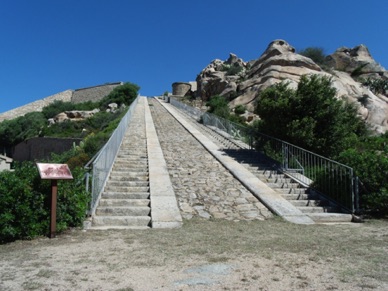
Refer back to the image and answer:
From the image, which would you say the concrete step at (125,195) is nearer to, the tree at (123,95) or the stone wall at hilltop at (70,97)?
the tree at (123,95)

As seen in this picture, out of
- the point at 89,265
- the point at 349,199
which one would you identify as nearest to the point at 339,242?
the point at 349,199

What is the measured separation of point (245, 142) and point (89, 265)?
13627mm

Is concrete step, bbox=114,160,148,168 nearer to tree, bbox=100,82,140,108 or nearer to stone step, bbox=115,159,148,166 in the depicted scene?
stone step, bbox=115,159,148,166

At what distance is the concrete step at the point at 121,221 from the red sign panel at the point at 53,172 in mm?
1362

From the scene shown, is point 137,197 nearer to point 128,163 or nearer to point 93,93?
point 128,163

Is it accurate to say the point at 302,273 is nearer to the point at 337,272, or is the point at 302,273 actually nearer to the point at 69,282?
the point at 337,272

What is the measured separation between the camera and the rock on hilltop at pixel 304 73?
3253cm

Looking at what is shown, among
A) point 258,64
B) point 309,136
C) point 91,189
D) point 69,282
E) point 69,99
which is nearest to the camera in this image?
point 69,282

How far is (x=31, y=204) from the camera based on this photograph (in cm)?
661

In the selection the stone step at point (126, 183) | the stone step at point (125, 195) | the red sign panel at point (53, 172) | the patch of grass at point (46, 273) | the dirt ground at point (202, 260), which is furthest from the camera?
the stone step at point (126, 183)

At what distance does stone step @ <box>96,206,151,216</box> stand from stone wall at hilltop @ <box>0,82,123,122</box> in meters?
61.2

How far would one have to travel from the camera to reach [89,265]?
501 centimetres

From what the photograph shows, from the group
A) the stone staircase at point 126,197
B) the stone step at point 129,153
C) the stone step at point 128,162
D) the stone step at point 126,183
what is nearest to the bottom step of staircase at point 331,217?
the stone staircase at point 126,197

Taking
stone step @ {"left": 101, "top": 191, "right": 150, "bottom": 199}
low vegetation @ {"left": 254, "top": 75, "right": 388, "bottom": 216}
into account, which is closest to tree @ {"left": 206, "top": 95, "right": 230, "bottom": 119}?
low vegetation @ {"left": 254, "top": 75, "right": 388, "bottom": 216}
